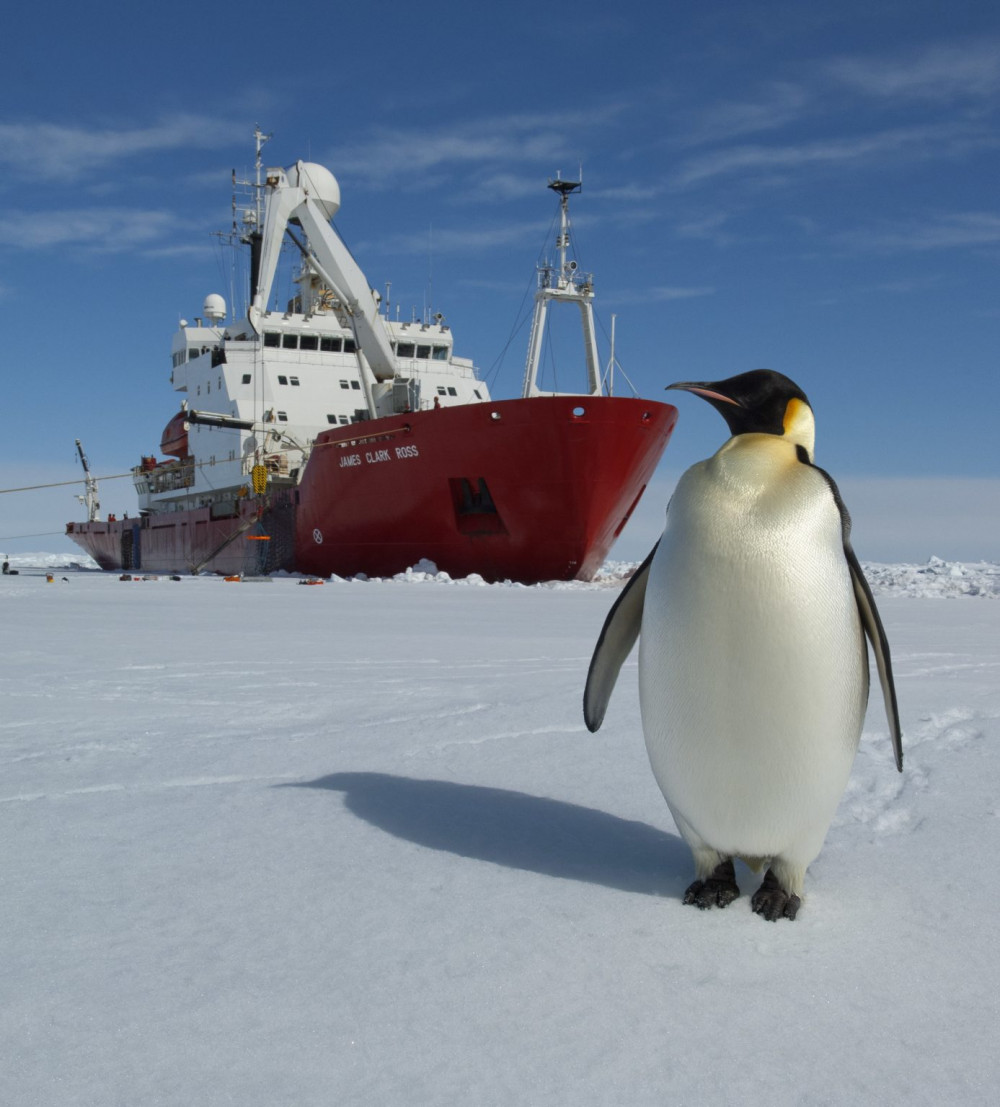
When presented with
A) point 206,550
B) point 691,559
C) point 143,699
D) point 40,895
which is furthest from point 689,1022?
point 206,550

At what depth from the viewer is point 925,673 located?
15.8ft

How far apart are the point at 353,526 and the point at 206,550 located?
22.2ft

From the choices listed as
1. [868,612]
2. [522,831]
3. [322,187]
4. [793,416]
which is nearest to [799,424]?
[793,416]

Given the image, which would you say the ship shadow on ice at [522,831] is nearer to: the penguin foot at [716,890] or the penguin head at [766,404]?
the penguin foot at [716,890]

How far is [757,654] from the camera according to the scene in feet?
5.79

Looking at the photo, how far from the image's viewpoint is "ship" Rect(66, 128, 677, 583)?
45.7 feet

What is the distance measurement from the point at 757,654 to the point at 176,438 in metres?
25.0

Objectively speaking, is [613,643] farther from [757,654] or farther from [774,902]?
[774,902]

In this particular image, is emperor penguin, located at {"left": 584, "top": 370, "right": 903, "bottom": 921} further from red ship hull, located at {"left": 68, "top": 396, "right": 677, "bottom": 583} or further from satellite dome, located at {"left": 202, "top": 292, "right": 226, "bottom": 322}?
satellite dome, located at {"left": 202, "top": 292, "right": 226, "bottom": 322}

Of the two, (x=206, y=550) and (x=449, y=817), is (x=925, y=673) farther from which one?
(x=206, y=550)

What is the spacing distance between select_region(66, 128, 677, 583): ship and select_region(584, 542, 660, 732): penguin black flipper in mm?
11416

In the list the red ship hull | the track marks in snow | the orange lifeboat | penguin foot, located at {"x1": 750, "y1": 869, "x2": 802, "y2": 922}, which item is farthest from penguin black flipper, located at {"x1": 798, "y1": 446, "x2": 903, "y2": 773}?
the orange lifeboat

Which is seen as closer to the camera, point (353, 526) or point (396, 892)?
point (396, 892)

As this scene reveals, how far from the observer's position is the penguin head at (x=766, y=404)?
195 cm
